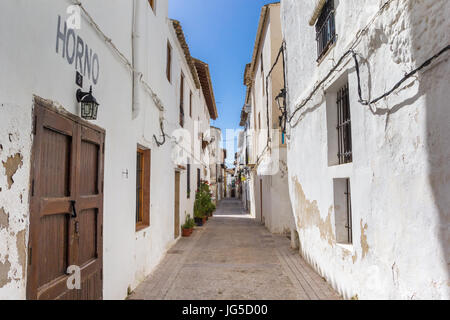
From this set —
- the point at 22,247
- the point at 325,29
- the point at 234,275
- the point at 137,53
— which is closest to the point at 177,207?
the point at 234,275

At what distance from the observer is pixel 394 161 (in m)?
3.16

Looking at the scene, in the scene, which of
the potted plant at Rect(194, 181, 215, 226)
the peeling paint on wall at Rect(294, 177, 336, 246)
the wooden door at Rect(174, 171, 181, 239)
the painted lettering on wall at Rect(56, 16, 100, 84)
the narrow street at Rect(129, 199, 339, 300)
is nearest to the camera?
the painted lettering on wall at Rect(56, 16, 100, 84)

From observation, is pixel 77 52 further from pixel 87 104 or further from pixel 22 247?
pixel 22 247

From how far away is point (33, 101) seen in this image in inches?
95.0

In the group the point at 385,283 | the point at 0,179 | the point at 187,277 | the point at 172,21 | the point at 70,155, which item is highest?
the point at 172,21

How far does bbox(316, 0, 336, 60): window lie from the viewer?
5002 mm

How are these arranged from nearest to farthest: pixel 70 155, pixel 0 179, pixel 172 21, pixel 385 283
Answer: pixel 0 179 → pixel 70 155 → pixel 385 283 → pixel 172 21

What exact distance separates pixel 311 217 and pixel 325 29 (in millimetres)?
3235

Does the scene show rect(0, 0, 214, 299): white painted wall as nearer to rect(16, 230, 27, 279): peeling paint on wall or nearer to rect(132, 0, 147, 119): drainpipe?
rect(16, 230, 27, 279): peeling paint on wall

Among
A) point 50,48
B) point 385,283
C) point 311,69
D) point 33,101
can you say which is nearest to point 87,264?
point 33,101

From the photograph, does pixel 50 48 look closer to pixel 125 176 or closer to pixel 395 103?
pixel 125 176

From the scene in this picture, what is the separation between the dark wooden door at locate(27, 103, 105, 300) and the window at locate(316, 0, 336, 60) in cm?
355

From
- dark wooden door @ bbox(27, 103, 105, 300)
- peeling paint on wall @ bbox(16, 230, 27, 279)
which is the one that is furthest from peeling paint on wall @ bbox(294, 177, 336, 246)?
peeling paint on wall @ bbox(16, 230, 27, 279)

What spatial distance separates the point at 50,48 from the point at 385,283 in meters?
3.73
